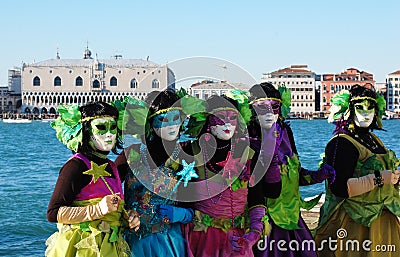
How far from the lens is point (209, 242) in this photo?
3770 mm

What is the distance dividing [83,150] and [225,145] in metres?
0.81

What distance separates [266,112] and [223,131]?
1.37 ft

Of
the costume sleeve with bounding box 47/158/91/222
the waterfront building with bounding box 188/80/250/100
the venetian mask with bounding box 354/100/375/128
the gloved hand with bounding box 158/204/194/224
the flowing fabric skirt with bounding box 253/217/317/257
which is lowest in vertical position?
the flowing fabric skirt with bounding box 253/217/317/257

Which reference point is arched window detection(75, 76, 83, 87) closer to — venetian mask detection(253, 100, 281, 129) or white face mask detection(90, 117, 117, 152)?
venetian mask detection(253, 100, 281, 129)

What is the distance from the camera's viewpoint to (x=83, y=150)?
3.59m

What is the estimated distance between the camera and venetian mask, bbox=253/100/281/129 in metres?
4.09

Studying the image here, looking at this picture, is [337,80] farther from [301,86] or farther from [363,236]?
[363,236]

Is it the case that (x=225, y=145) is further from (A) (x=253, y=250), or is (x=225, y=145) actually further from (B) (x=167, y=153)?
(A) (x=253, y=250)

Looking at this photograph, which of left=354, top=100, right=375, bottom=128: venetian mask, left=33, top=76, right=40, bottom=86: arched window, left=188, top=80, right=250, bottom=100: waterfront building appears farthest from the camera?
left=33, top=76, right=40, bottom=86: arched window

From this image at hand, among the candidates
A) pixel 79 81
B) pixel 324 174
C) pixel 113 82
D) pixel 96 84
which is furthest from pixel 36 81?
pixel 324 174

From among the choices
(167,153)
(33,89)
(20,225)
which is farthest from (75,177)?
(33,89)

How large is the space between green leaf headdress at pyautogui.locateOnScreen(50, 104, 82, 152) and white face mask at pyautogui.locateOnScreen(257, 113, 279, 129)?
113 centimetres

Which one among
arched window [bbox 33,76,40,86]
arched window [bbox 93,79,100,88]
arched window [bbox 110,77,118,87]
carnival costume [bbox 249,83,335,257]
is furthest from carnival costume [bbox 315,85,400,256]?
arched window [bbox 33,76,40,86]

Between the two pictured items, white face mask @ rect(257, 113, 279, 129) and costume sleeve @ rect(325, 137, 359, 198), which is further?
costume sleeve @ rect(325, 137, 359, 198)
